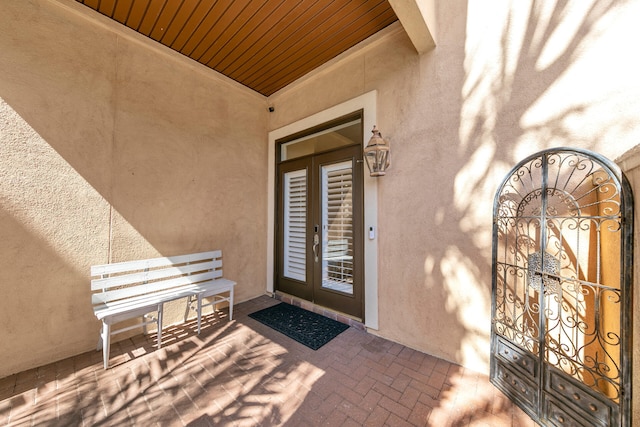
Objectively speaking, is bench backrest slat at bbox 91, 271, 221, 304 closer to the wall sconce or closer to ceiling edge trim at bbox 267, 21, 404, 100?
the wall sconce

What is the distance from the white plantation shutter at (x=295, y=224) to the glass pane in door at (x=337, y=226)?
1.39 feet

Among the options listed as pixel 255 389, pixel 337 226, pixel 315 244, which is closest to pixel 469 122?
pixel 337 226

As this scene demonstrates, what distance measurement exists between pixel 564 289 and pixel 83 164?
4.61 metres

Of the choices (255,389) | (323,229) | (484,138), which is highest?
(484,138)

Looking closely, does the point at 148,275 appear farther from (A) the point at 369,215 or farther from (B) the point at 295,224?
(A) the point at 369,215

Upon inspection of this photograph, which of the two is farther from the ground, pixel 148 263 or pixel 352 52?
pixel 352 52

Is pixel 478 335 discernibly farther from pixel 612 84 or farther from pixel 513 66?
pixel 513 66

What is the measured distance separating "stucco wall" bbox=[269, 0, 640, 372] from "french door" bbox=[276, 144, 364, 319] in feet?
1.43

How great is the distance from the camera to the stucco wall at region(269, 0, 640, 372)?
A: 1766 mm

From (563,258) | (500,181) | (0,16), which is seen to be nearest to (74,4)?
(0,16)

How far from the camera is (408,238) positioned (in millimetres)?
2674

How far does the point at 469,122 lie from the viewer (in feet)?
7.62

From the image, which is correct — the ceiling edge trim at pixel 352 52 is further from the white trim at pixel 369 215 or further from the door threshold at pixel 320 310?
the door threshold at pixel 320 310

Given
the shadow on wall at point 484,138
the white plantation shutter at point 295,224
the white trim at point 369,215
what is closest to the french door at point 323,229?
the white plantation shutter at point 295,224
